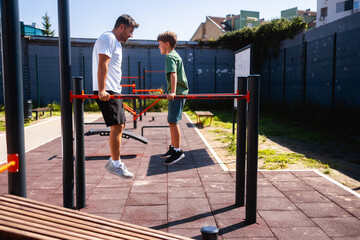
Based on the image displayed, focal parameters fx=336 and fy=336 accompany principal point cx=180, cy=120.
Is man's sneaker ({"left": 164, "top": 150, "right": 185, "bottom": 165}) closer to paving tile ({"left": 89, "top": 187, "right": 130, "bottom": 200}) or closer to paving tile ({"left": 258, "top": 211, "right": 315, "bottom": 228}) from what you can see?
paving tile ({"left": 89, "top": 187, "right": 130, "bottom": 200})

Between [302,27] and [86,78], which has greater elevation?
[302,27]

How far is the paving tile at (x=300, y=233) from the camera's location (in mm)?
2522

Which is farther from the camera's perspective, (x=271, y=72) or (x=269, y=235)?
(x=271, y=72)

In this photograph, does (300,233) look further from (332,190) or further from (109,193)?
(109,193)

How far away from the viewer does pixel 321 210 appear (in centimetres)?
308

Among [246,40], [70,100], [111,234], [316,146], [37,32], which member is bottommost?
[316,146]

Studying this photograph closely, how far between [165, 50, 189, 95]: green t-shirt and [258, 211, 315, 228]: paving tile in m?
2.37

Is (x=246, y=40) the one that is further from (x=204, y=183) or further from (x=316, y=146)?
(x=204, y=183)

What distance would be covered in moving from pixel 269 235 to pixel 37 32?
27.3 meters

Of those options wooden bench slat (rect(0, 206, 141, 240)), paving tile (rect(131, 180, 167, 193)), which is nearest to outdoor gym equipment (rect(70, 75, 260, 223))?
paving tile (rect(131, 180, 167, 193))

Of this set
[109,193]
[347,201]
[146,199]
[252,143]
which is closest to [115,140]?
[109,193]

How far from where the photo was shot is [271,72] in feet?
49.2

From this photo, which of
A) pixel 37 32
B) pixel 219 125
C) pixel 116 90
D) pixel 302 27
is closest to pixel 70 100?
pixel 116 90

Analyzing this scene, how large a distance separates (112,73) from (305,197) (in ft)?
7.74
